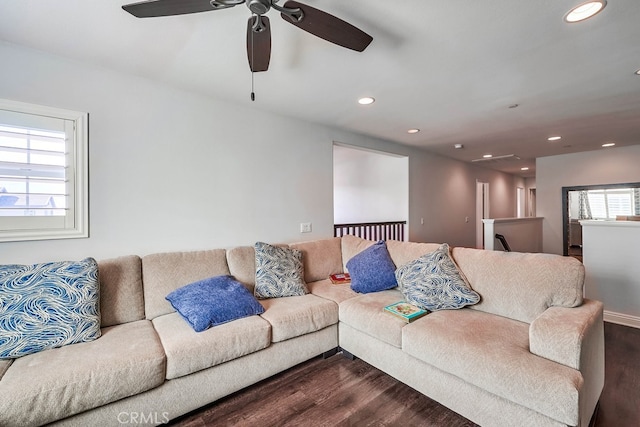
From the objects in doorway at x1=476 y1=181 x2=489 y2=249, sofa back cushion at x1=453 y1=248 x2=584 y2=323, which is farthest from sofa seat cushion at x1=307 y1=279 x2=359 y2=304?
doorway at x1=476 y1=181 x2=489 y2=249

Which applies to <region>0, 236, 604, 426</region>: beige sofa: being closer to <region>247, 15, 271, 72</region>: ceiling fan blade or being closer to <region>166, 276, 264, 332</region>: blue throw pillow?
<region>166, 276, 264, 332</region>: blue throw pillow

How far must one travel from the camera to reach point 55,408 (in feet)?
4.20

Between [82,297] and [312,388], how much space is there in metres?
1.64

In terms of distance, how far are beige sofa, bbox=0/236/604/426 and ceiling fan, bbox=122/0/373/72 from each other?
173 centimetres

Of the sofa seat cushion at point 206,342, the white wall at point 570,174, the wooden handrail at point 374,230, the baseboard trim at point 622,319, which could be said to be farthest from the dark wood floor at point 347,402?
the white wall at point 570,174

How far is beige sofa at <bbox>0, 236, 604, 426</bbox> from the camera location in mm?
1329

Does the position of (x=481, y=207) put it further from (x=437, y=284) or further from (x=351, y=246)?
(x=437, y=284)

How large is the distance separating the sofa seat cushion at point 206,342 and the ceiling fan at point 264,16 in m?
1.74

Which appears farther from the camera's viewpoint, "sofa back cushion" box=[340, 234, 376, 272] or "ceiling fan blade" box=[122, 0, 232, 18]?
"sofa back cushion" box=[340, 234, 376, 272]

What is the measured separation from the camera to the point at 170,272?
225cm

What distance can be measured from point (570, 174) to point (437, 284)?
5.76 metres

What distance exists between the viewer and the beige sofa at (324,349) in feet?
4.36

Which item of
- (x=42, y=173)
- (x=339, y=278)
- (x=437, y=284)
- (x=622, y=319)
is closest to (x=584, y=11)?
(x=437, y=284)

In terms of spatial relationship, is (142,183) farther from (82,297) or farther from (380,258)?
(380,258)
